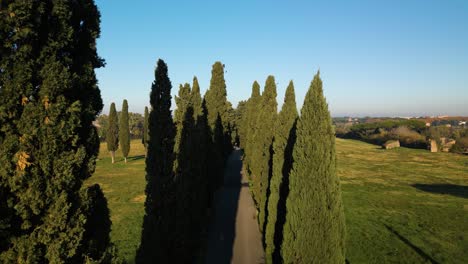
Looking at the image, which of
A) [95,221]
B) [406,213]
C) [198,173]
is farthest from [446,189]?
[95,221]

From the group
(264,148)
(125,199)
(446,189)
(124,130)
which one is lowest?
(446,189)

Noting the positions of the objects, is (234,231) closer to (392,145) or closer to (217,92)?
(217,92)

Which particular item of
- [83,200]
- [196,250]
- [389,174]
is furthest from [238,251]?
[389,174]

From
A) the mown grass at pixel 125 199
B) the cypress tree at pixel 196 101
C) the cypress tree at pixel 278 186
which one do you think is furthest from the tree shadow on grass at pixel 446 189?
the mown grass at pixel 125 199

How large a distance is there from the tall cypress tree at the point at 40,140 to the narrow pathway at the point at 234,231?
34.4ft

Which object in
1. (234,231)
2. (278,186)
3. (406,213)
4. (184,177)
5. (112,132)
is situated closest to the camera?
(184,177)

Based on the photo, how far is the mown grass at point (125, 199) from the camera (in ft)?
55.1

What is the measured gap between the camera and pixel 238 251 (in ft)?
51.8

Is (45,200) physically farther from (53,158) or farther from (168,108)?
(168,108)

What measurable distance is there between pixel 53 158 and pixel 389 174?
152 feet

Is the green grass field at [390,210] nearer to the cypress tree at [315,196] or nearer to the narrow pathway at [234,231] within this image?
the narrow pathway at [234,231]

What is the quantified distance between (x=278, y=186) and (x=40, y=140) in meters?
10.9

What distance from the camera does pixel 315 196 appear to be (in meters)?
8.54

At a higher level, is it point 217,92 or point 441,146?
point 217,92
